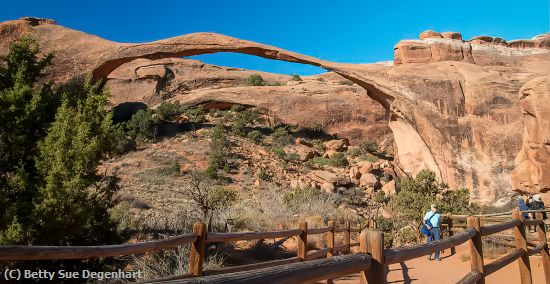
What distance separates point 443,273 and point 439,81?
830 cm

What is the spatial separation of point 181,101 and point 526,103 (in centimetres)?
2470

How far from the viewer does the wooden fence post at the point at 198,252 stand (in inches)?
136

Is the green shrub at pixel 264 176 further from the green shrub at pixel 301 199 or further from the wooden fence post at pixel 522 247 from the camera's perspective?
the wooden fence post at pixel 522 247

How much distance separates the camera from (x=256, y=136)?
26.9 meters

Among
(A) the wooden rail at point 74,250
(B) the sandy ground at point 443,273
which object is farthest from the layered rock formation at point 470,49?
(A) the wooden rail at point 74,250

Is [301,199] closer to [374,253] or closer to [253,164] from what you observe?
[253,164]

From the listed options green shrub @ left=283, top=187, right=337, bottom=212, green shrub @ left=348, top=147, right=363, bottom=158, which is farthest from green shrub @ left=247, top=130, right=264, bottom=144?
green shrub @ left=283, top=187, right=337, bottom=212

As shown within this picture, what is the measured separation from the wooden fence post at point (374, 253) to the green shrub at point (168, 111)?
27.2 metres

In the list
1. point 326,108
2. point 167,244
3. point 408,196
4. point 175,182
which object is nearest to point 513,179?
point 408,196

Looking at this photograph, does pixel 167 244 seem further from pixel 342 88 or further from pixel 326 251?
pixel 342 88

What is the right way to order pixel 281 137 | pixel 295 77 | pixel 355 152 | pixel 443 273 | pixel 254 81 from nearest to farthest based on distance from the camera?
pixel 443 273
pixel 355 152
pixel 281 137
pixel 254 81
pixel 295 77

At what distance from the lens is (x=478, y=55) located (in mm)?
15625

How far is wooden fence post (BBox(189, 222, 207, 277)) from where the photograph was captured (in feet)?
11.4

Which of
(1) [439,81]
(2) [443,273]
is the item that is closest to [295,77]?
(1) [439,81]
